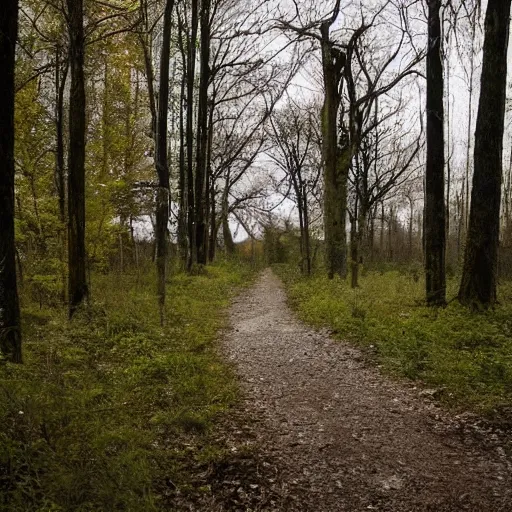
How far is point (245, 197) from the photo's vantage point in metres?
32.4

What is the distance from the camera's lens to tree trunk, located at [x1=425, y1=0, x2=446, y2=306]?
8.82 metres

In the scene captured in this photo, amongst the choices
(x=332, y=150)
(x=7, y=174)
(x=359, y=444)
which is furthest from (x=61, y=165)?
(x=359, y=444)

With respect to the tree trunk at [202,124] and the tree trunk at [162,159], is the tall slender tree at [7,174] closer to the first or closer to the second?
the tree trunk at [162,159]

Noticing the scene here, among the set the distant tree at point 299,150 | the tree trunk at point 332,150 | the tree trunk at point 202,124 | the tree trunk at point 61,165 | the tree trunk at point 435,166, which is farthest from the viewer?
the distant tree at point 299,150

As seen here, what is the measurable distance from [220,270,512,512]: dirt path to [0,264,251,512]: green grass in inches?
22.9

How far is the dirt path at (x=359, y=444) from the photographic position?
3.04m

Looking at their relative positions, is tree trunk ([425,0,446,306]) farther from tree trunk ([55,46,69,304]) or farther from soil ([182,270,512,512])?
tree trunk ([55,46,69,304])

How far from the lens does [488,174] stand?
26.8 ft

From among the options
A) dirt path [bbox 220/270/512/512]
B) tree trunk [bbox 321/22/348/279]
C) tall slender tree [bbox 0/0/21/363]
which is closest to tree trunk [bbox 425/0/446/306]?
dirt path [bbox 220/270/512/512]

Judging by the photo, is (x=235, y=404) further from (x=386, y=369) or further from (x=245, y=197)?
(x=245, y=197)

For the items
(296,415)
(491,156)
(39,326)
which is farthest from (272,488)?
(491,156)

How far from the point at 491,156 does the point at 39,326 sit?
8794mm

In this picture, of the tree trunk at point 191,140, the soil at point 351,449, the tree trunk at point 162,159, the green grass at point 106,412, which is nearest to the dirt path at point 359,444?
the soil at point 351,449

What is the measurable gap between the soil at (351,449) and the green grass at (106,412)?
382mm
